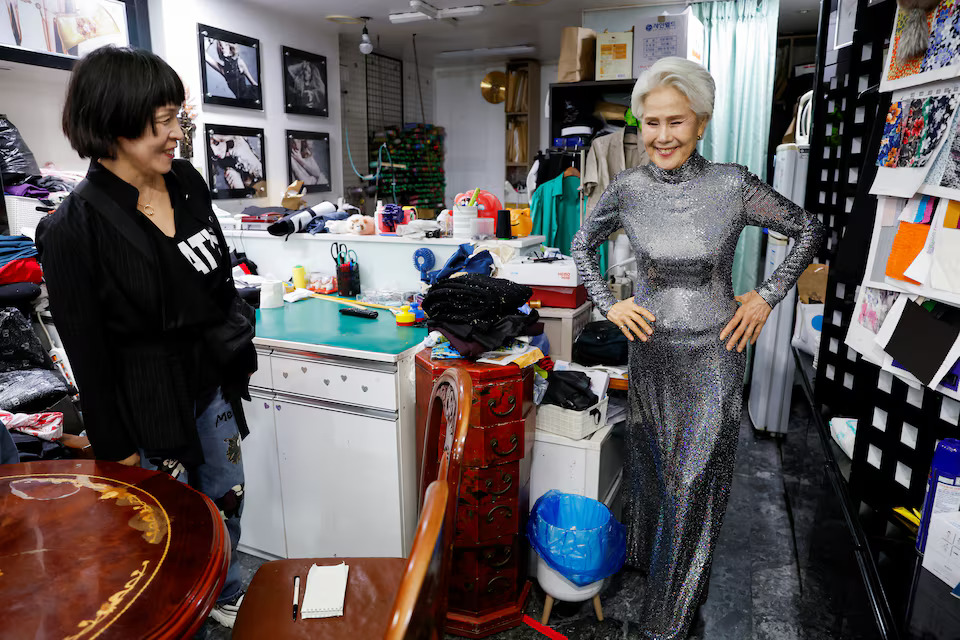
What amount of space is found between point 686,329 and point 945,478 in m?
0.69

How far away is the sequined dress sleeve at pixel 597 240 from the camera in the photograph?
1.92 m

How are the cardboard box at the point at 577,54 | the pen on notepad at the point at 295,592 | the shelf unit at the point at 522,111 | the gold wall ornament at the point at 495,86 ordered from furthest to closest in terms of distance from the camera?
the gold wall ornament at the point at 495,86 < the shelf unit at the point at 522,111 < the cardboard box at the point at 577,54 < the pen on notepad at the point at 295,592

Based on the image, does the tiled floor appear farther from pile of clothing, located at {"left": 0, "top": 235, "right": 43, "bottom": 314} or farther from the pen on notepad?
pile of clothing, located at {"left": 0, "top": 235, "right": 43, "bottom": 314}

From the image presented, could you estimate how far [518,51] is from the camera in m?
7.32

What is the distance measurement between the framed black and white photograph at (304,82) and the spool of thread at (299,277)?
9.69 ft

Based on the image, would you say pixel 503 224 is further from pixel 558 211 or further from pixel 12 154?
pixel 12 154

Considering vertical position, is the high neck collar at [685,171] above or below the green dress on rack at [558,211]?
above

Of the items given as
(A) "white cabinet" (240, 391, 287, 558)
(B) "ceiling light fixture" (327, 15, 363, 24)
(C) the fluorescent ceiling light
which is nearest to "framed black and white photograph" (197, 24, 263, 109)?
(B) "ceiling light fixture" (327, 15, 363, 24)

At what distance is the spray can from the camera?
1396 mm

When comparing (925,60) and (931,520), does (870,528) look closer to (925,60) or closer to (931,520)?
(931,520)

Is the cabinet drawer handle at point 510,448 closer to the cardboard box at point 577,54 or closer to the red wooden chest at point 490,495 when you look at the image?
the red wooden chest at point 490,495

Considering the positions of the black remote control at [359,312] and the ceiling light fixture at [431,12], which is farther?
the ceiling light fixture at [431,12]

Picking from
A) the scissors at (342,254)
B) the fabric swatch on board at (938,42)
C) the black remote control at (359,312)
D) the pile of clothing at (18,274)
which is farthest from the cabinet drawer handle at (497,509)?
the pile of clothing at (18,274)

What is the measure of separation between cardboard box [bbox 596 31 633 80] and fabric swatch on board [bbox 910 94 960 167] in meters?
2.91
